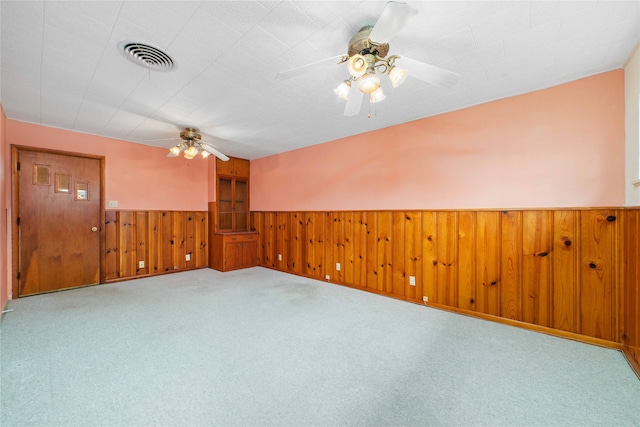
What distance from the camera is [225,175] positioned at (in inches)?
221

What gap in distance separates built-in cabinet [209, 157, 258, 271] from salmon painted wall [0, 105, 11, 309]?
282cm

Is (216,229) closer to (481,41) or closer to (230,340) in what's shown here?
(230,340)

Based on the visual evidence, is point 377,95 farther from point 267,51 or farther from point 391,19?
point 267,51

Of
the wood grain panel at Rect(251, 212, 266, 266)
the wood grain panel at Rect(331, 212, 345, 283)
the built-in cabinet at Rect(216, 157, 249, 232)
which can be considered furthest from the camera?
the wood grain panel at Rect(251, 212, 266, 266)

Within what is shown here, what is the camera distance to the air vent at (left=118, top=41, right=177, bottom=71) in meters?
1.93

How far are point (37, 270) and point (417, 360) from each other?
5.27 metres

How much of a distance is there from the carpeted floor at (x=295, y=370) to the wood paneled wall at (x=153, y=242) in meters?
1.36

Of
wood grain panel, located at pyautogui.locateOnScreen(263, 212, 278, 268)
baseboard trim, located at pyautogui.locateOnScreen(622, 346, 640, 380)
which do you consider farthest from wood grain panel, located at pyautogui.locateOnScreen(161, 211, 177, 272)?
baseboard trim, located at pyautogui.locateOnScreen(622, 346, 640, 380)

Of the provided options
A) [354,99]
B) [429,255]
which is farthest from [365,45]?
[429,255]

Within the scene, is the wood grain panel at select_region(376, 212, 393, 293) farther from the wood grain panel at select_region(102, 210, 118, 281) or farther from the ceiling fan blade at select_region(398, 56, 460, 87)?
the wood grain panel at select_region(102, 210, 118, 281)

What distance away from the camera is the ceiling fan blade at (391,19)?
1190 millimetres

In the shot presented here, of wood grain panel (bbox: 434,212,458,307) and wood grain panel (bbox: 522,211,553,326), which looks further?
wood grain panel (bbox: 434,212,458,307)

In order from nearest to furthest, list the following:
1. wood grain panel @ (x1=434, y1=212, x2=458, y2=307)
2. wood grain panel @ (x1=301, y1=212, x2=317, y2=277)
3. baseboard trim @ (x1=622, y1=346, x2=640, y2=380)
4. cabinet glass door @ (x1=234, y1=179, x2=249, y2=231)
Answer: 1. baseboard trim @ (x1=622, y1=346, x2=640, y2=380)
2. wood grain panel @ (x1=434, y1=212, x2=458, y2=307)
3. wood grain panel @ (x1=301, y1=212, x2=317, y2=277)
4. cabinet glass door @ (x1=234, y1=179, x2=249, y2=231)

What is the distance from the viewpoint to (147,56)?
2047 millimetres
